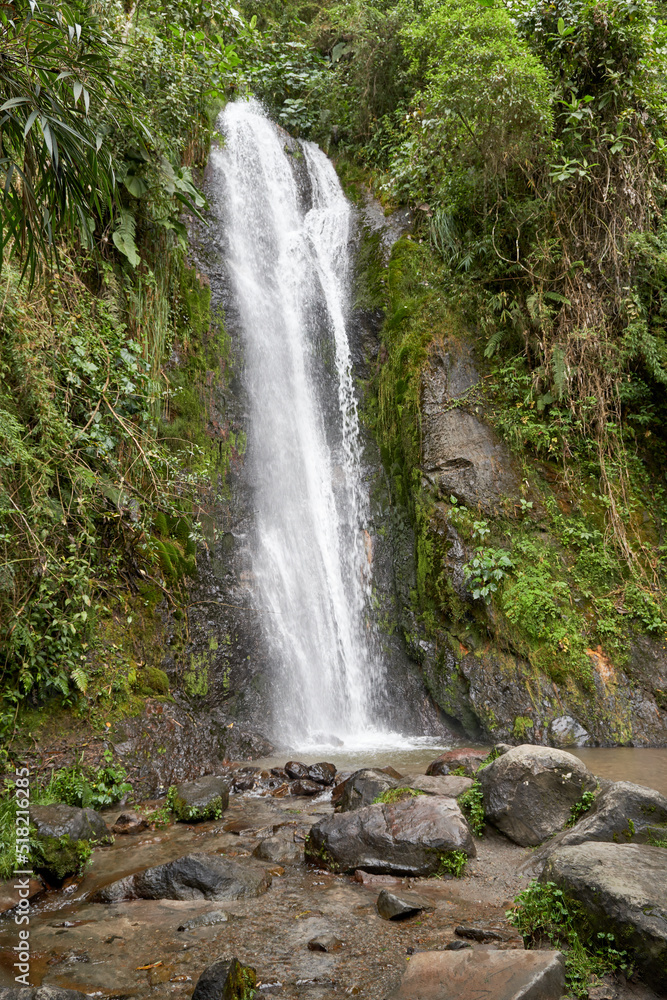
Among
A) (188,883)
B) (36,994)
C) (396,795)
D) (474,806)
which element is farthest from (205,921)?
(474,806)

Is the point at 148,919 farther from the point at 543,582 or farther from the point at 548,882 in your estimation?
the point at 543,582

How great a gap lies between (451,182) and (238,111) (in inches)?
257

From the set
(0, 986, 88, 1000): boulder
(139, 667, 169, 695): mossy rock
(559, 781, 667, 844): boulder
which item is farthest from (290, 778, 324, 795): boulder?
(0, 986, 88, 1000): boulder

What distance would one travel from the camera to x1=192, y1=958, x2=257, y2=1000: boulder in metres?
2.39

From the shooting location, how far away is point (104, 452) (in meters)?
6.04

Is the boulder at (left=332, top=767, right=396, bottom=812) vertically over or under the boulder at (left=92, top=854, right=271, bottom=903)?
over

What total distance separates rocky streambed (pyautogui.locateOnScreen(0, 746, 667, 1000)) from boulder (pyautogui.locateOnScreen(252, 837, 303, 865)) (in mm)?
11

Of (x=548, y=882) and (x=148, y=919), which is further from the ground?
(x=548, y=882)

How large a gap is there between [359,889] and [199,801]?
1.70 meters

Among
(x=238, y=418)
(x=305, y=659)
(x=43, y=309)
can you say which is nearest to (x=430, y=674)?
(x=305, y=659)

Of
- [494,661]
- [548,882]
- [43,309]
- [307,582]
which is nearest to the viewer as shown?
[548,882]

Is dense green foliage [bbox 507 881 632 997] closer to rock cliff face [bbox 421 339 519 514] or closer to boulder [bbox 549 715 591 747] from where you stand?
boulder [bbox 549 715 591 747]

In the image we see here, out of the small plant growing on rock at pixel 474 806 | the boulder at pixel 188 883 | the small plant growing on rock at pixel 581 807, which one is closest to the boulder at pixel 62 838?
the boulder at pixel 188 883

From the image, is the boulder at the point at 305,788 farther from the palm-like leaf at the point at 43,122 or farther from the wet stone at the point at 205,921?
the palm-like leaf at the point at 43,122
